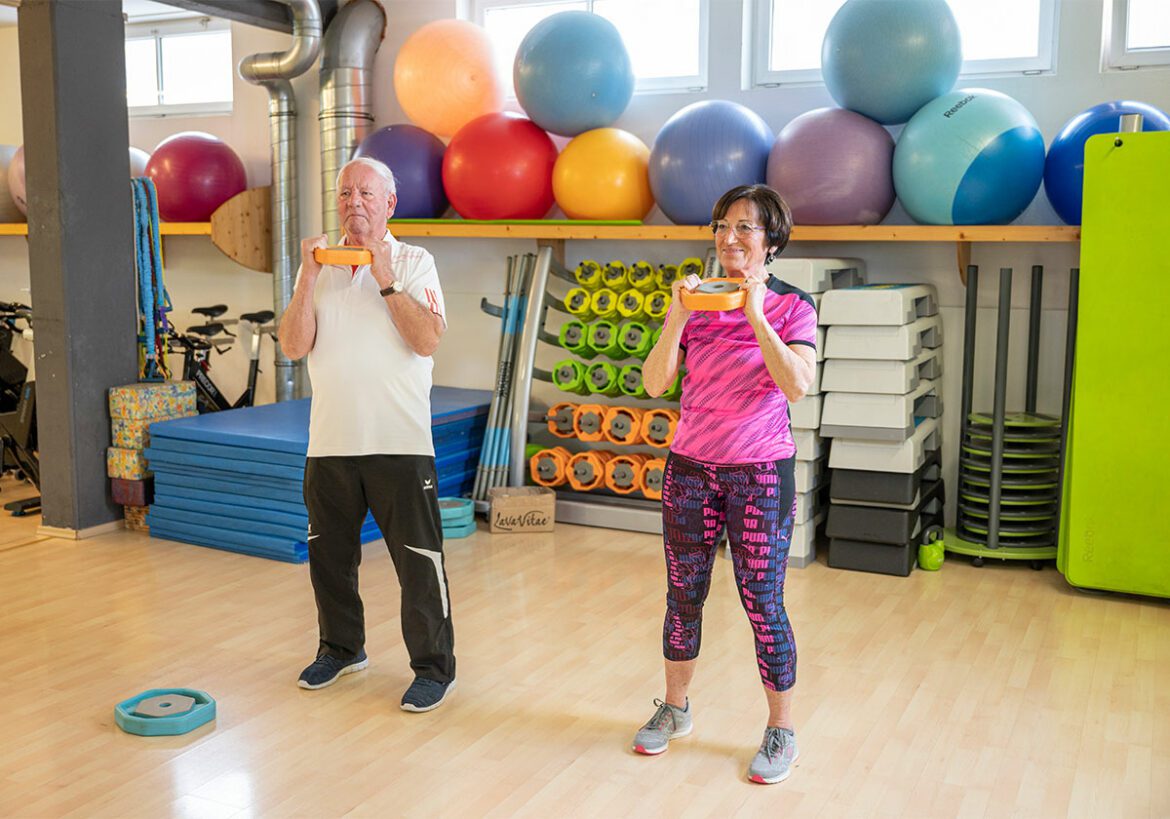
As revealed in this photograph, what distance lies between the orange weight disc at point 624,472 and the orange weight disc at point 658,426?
0.12m

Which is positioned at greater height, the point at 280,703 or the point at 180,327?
the point at 180,327

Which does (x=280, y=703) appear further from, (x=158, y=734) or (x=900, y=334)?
(x=900, y=334)

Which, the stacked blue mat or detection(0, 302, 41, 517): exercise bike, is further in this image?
detection(0, 302, 41, 517): exercise bike

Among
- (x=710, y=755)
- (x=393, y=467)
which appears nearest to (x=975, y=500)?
(x=710, y=755)

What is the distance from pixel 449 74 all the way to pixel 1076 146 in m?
2.98

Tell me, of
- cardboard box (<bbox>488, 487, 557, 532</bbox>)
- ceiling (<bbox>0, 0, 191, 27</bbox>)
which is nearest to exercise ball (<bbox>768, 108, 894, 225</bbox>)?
cardboard box (<bbox>488, 487, 557, 532</bbox>)

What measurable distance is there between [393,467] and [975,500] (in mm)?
2921

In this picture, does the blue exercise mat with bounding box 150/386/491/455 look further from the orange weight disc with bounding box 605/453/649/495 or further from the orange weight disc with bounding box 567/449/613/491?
the orange weight disc with bounding box 605/453/649/495

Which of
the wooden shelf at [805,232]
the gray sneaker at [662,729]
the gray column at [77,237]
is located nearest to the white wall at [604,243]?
the wooden shelf at [805,232]

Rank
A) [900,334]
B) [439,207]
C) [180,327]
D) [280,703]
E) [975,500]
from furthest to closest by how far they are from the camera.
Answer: [180,327] → [439,207] → [975,500] → [900,334] → [280,703]

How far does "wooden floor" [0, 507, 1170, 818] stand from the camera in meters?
2.95

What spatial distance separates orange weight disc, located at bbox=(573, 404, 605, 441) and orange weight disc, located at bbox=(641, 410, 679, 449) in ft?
0.74

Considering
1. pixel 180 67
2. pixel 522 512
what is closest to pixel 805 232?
pixel 522 512

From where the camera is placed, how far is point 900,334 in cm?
481
